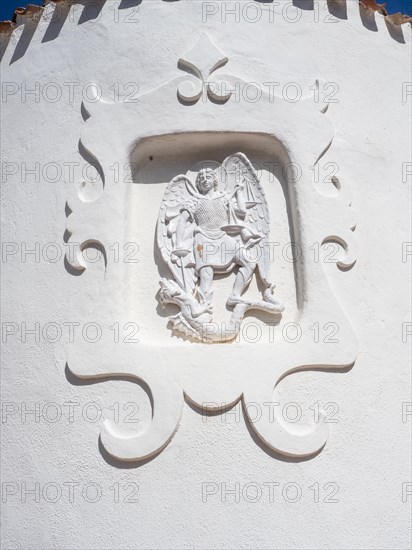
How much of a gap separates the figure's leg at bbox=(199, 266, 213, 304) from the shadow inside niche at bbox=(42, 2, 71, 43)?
8.48ft

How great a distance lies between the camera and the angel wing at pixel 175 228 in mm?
6070

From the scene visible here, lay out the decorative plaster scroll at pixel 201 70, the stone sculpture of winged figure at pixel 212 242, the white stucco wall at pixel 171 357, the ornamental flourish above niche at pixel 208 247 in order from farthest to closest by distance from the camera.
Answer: the decorative plaster scroll at pixel 201 70
the stone sculpture of winged figure at pixel 212 242
the ornamental flourish above niche at pixel 208 247
the white stucco wall at pixel 171 357

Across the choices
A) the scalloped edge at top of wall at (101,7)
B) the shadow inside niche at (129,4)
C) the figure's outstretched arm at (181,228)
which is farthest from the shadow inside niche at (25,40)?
the figure's outstretched arm at (181,228)

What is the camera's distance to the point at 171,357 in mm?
5762

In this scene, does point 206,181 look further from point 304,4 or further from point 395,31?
point 395,31

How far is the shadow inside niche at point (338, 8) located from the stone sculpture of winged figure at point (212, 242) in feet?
5.20

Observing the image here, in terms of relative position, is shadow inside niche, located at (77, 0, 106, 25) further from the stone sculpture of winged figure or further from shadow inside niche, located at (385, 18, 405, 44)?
shadow inside niche, located at (385, 18, 405, 44)

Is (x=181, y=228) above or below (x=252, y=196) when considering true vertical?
below

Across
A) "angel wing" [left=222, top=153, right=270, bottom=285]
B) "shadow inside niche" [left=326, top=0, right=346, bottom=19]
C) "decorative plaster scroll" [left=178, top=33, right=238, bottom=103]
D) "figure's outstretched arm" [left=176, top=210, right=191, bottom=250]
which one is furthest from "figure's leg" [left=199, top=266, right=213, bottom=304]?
"shadow inside niche" [left=326, top=0, right=346, bottom=19]

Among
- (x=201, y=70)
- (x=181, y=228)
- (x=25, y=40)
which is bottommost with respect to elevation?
(x=181, y=228)

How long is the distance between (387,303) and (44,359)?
8.87 ft

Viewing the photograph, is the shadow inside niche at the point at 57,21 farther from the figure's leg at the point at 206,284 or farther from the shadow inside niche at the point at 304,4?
the figure's leg at the point at 206,284

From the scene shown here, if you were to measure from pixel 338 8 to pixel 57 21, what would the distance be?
249cm

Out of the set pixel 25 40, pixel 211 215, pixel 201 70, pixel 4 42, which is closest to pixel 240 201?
pixel 211 215
